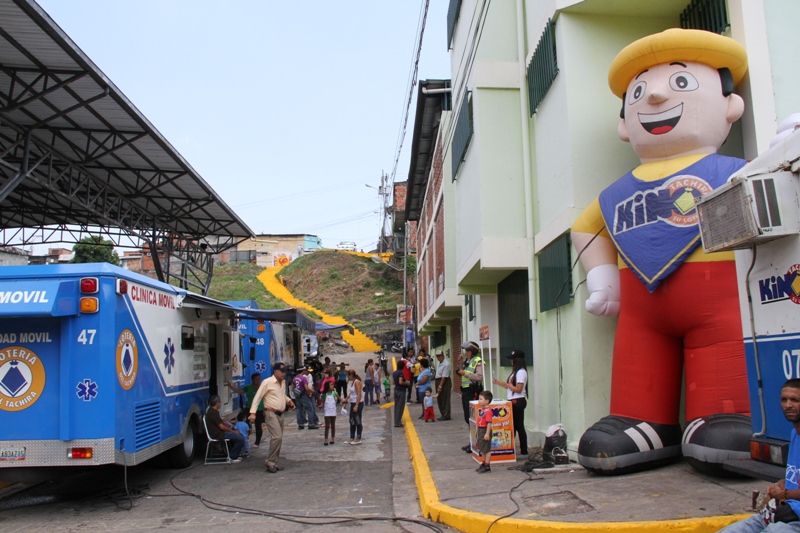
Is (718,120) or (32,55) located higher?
(32,55)

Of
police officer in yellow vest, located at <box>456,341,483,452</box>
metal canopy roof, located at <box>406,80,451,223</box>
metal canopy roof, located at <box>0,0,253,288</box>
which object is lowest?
police officer in yellow vest, located at <box>456,341,483,452</box>

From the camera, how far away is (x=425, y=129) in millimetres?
24062

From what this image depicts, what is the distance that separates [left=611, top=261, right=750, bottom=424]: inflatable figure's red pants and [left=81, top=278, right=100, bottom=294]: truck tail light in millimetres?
5931

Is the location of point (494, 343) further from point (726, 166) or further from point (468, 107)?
point (726, 166)

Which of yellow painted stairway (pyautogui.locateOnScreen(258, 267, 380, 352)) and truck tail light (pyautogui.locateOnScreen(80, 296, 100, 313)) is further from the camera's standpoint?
yellow painted stairway (pyautogui.locateOnScreen(258, 267, 380, 352))

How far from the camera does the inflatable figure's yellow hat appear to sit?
706 centimetres

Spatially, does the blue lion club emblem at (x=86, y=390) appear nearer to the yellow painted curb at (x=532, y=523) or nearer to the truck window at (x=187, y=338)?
the truck window at (x=187, y=338)

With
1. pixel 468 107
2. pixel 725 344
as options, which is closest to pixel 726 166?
pixel 725 344

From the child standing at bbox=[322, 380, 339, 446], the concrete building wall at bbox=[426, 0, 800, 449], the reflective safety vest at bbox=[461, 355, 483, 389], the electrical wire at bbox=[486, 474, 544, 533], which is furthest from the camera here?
the child standing at bbox=[322, 380, 339, 446]

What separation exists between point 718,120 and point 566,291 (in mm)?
2833

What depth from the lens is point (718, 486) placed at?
20.9ft

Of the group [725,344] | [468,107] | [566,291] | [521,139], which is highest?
[468,107]

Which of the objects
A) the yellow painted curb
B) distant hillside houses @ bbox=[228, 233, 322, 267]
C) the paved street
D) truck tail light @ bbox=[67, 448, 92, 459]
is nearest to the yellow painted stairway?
distant hillside houses @ bbox=[228, 233, 322, 267]

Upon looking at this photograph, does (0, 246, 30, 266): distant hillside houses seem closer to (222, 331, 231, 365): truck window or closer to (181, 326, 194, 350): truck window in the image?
(222, 331, 231, 365): truck window
